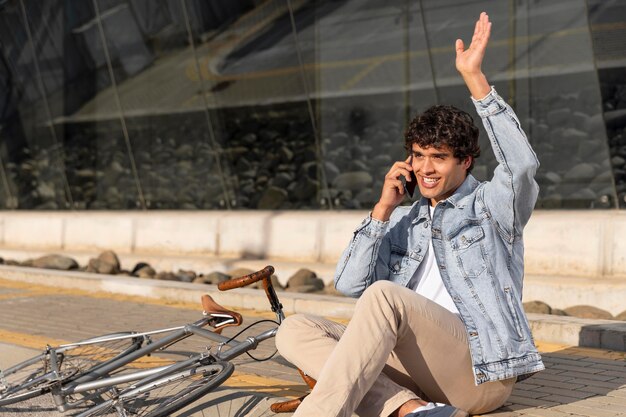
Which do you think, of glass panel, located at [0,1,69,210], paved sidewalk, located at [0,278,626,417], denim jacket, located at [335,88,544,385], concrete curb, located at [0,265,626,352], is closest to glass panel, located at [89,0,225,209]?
glass panel, located at [0,1,69,210]

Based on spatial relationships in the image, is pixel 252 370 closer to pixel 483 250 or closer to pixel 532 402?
pixel 532 402

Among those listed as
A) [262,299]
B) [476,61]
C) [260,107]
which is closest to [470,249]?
[476,61]

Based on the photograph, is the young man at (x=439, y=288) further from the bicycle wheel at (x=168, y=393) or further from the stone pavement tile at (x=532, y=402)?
the stone pavement tile at (x=532, y=402)

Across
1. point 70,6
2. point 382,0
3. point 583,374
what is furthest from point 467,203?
point 70,6

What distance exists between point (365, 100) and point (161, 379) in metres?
7.81

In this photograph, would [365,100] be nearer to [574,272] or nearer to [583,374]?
[574,272]

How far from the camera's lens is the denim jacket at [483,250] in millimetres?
4648

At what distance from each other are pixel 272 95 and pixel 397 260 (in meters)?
8.64

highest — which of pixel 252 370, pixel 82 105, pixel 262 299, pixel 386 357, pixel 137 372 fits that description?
pixel 386 357

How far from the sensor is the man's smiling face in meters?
4.91

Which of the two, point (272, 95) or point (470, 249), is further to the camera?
point (272, 95)

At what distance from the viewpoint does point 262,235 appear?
13.2m

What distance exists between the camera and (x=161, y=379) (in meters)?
5.12

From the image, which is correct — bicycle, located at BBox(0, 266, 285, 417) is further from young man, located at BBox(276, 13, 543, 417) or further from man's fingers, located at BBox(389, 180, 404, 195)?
man's fingers, located at BBox(389, 180, 404, 195)
